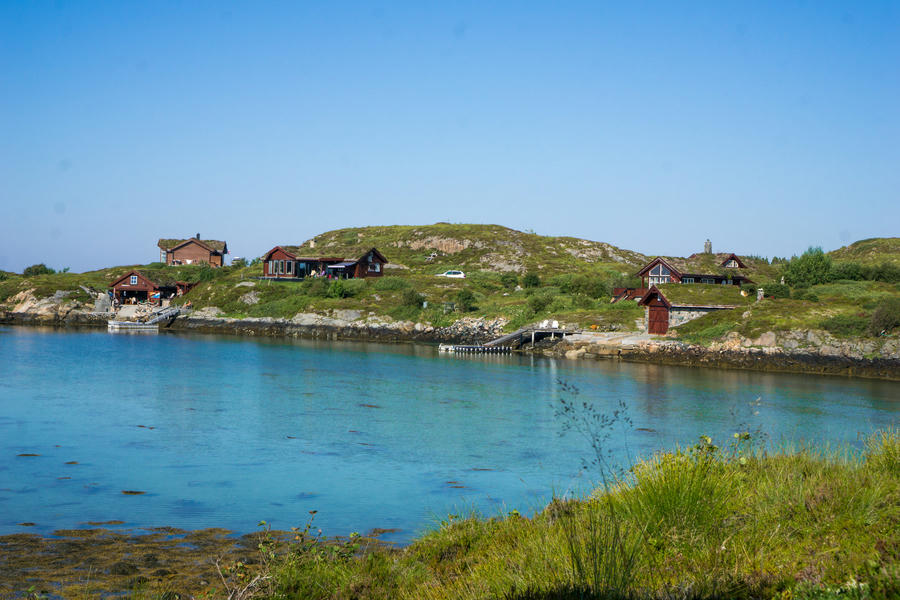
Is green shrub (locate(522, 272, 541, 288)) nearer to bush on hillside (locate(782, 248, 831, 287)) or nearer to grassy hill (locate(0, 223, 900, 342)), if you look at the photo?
grassy hill (locate(0, 223, 900, 342))

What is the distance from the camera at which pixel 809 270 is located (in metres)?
72.9

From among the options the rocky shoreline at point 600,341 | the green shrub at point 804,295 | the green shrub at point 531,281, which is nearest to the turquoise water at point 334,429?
the rocky shoreline at point 600,341

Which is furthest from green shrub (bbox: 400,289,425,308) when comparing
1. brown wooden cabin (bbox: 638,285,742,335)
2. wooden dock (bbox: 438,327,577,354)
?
brown wooden cabin (bbox: 638,285,742,335)

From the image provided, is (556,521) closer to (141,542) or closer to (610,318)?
(141,542)

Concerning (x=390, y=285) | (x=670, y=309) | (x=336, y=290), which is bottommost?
(x=670, y=309)

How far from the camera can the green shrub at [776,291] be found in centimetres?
6470

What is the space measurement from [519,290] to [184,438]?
66736 millimetres

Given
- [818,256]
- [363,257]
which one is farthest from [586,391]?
[363,257]

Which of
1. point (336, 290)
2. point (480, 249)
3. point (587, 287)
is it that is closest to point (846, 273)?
point (587, 287)

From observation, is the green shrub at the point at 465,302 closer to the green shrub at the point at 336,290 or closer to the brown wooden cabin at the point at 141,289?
the green shrub at the point at 336,290

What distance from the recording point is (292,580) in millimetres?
8500

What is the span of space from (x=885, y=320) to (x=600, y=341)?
20.2 m

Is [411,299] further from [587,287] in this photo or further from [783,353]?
[783,353]

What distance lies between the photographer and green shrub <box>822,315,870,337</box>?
5009 cm
